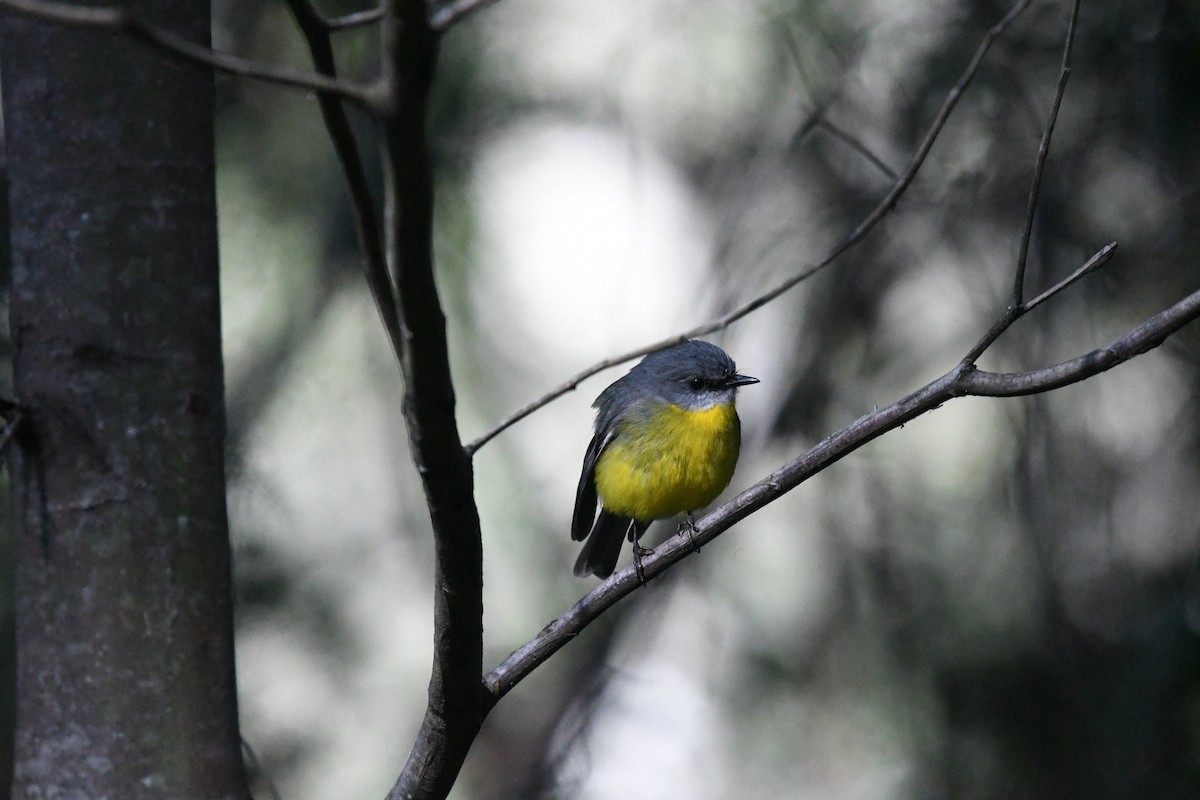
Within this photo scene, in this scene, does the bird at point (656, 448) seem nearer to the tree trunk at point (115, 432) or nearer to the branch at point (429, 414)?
the tree trunk at point (115, 432)

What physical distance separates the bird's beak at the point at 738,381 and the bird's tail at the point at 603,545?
2.06 feet

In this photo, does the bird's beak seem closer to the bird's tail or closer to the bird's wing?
the bird's wing

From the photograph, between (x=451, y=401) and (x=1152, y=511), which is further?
(x=1152, y=511)

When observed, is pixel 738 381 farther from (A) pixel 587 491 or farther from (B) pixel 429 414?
(B) pixel 429 414

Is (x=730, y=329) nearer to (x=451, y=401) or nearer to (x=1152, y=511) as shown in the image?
(x=1152, y=511)

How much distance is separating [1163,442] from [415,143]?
11.7ft

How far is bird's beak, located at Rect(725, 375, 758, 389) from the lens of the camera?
13.4ft

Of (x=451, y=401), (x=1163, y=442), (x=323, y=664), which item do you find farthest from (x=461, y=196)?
(x=451, y=401)

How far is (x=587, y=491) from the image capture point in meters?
4.24

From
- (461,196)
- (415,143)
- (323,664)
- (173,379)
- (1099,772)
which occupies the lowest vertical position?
(1099,772)

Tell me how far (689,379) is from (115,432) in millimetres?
2301

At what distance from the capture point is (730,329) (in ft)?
15.0

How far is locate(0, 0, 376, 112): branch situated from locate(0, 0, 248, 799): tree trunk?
1.14 meters

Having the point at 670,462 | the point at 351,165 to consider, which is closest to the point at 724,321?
the point at 351,165
